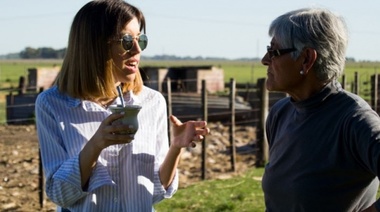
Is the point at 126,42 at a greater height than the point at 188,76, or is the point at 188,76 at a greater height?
the point at 126,42

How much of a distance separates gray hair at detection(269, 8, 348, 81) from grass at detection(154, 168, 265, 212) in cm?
568

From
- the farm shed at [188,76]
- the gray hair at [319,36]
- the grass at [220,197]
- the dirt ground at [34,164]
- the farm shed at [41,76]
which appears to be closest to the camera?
the gray hair at [319,36]

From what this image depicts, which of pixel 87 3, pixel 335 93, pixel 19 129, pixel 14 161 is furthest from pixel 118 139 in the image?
pixel 19 129

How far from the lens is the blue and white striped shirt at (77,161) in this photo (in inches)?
133

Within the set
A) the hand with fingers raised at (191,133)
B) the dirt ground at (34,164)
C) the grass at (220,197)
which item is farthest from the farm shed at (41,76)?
the hand with fingers raised at (191,133)

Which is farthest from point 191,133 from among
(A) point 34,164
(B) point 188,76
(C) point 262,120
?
(B) point 188,76

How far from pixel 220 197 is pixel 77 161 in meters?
6.67

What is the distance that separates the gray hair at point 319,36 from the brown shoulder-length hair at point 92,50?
2.46 feet

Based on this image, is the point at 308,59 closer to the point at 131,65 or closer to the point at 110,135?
the point at 131,65

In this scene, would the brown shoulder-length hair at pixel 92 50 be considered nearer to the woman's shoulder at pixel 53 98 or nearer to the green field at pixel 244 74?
the woman's shoulder at pixel 53 98

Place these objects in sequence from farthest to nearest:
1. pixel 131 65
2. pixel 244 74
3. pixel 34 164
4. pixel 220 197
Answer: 1. pixel 244 74
2. pixel 34 164
3. pixel 220 197
4. pixel 131 65

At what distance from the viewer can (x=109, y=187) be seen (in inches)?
136

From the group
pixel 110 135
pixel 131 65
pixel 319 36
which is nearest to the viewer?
pixel 110 135

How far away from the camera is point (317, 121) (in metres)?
3.36
